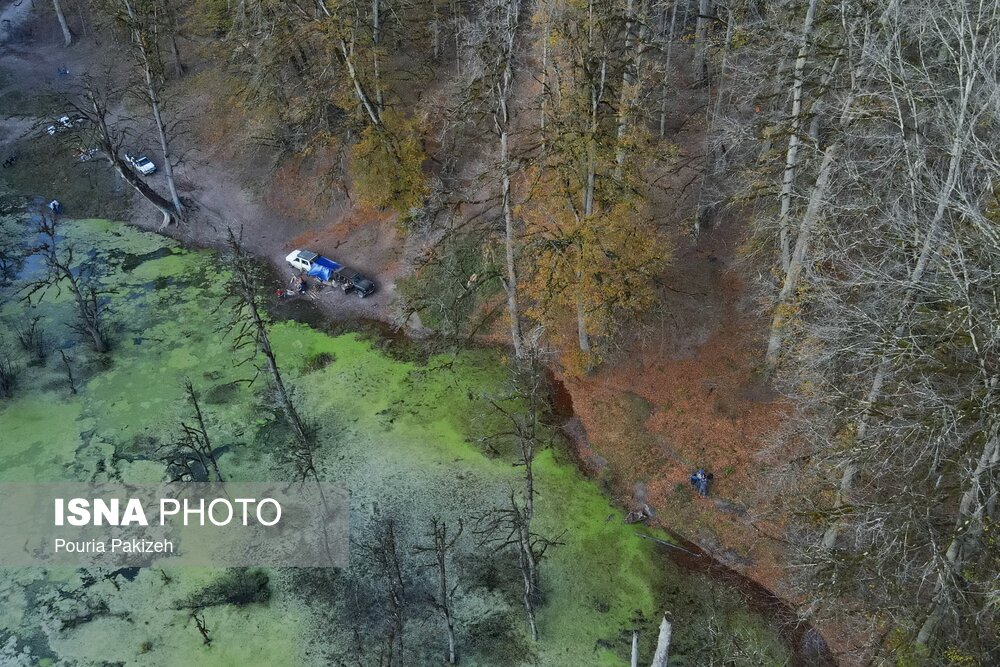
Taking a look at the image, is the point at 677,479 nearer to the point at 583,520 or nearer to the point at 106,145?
the point at 583,520

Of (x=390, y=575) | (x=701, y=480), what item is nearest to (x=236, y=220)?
(x=390, y=575)

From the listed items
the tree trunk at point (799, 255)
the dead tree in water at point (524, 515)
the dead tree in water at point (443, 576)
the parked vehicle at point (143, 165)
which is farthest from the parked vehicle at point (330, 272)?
the tree trunk at point (799, 255)

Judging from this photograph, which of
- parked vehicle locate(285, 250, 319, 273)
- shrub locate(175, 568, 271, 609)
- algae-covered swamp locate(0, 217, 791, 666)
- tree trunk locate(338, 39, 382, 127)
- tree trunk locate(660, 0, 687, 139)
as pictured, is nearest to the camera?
algae-covered swamp locate(0, 217, 791, 666)

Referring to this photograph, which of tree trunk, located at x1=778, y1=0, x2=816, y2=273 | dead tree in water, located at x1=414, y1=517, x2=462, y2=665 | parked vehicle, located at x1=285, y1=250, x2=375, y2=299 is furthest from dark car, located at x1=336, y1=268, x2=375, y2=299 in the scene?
tree trunk, located at x1=778, y1=0, x2=816, y2=273

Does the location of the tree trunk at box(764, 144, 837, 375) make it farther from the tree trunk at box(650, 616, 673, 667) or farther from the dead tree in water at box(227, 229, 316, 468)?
the dead tree in water at box(227, 229, 316, 468)

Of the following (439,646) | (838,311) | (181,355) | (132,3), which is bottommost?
(439,646)

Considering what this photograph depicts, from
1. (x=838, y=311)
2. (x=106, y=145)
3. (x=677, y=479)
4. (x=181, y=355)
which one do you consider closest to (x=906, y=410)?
(x=838, y=311)
